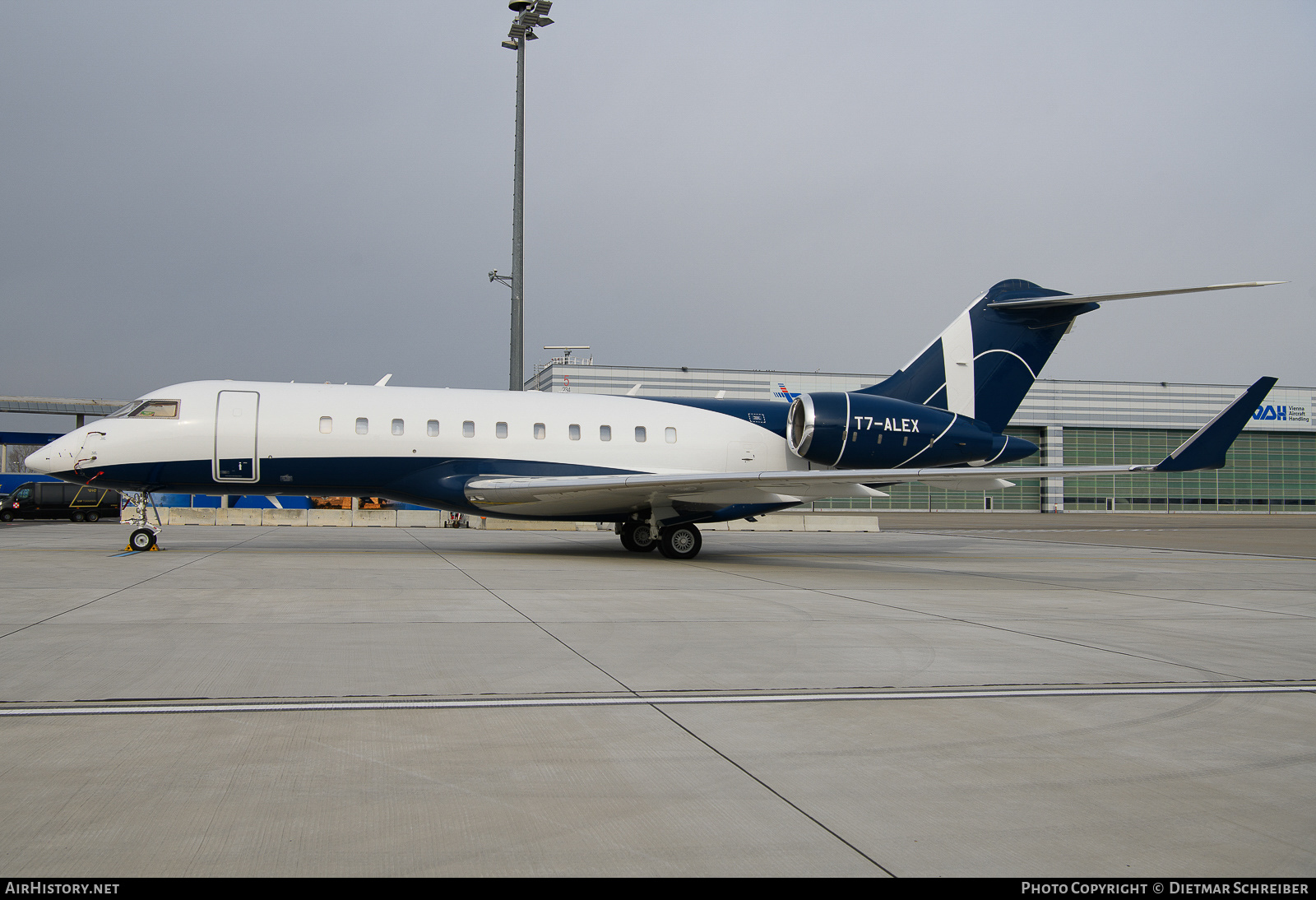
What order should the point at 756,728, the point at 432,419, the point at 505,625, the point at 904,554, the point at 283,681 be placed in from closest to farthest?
1. the point at 756,728
2. the point at 283,681
3. the point at 505,625
4. the point at 432,419
5. the point at 904,554

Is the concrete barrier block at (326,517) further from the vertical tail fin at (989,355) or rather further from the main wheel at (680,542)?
the vertical tail fin at (989,355)

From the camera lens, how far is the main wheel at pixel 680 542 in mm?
16875

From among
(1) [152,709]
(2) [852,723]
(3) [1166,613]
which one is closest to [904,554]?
(3) [1166,613]

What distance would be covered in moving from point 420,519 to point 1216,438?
25267mm

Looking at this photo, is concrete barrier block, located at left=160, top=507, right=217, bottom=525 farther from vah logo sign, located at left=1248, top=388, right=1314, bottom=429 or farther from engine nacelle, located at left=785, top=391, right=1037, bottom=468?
vah logo sign, located at left=1248, top=388, right=1314, bottom=429

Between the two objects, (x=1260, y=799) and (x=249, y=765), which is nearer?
(x=1260, y=799)

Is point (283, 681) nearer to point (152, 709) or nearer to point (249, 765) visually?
point (152, 709)

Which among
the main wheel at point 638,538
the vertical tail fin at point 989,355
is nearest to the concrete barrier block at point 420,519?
the main wheel at point 638,538

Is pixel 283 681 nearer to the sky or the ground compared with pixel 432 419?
nearer to the ground

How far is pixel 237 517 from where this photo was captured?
30.8 metres

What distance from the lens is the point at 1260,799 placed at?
3.71 m

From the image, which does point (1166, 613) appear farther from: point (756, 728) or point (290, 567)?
point (290, 567)
